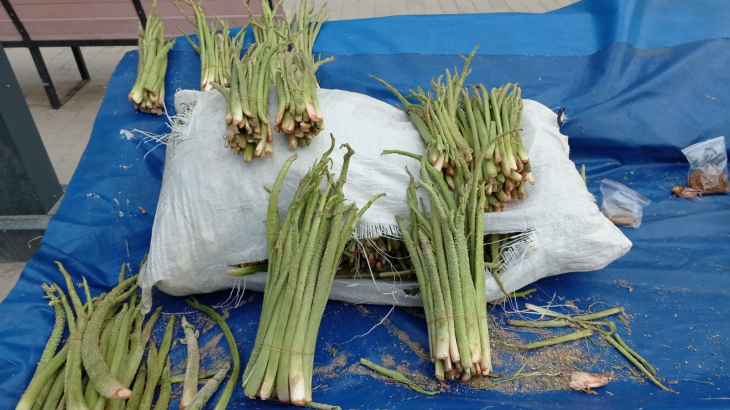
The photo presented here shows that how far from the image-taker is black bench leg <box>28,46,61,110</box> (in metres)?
5.71

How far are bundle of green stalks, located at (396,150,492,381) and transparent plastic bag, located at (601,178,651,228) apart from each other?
131 centimetres

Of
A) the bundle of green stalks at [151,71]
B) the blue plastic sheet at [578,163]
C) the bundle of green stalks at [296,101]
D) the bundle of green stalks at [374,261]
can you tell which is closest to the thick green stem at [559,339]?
the blue plastic sheet at [578,163]

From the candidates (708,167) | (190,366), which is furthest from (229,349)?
(708,167)

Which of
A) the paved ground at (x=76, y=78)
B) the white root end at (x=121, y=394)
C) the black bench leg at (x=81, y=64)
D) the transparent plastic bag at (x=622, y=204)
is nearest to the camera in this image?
the white root end at (x=121, y=394)

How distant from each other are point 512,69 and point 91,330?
3.58 metres

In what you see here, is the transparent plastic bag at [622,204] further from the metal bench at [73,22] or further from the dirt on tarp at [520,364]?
the metal bench at [73,22]

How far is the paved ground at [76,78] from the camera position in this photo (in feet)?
17.0

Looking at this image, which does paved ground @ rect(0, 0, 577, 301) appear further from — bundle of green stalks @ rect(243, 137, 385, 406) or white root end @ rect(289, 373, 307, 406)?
white root end @ rect(289, 373, 307, 406)

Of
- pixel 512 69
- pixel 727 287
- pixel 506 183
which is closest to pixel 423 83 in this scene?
pixel 512 69

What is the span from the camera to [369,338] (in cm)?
248

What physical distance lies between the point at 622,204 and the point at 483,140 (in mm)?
1324

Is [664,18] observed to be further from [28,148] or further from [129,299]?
[28,148]

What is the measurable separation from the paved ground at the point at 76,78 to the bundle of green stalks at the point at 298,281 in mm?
2676

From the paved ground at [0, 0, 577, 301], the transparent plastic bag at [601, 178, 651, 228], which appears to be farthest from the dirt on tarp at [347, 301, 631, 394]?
the paved ground at [0, 0, 577, 301]
